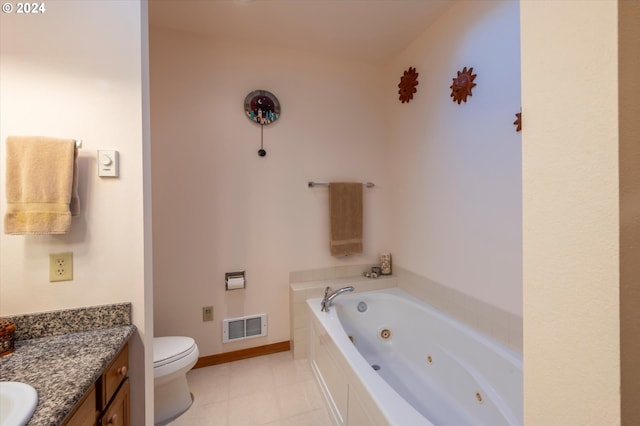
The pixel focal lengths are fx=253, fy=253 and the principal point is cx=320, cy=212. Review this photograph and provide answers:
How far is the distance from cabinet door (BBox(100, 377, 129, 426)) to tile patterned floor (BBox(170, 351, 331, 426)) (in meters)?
0.65

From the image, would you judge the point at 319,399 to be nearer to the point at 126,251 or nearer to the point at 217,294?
the point at 217,294

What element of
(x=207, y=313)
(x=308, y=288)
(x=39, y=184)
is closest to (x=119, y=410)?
(x=39, y=184)

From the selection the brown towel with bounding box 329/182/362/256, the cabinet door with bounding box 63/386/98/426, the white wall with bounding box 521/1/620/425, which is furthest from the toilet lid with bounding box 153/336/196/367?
the white wall with bounding box 521/1/620/425

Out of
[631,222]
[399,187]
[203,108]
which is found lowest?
[631,222]

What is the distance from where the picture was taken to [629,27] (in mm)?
322

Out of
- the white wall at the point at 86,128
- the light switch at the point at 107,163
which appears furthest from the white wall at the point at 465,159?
the light switch at the point at 107,163

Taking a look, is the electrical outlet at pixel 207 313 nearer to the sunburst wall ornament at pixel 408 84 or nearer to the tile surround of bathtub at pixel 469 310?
the tile surround of bathtub at pixel 469 310

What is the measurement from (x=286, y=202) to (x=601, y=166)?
80.6 inches

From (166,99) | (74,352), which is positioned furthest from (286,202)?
(74,352)

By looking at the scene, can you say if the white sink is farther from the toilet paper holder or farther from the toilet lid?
the toilet paper holder

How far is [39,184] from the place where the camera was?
93cm

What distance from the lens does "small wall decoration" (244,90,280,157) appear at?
2150 mm

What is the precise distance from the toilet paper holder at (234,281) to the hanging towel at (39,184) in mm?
1256

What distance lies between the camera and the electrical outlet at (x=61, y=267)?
1003 mm
